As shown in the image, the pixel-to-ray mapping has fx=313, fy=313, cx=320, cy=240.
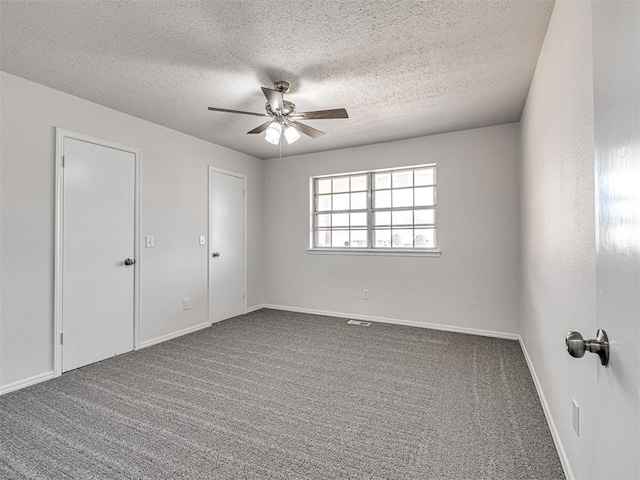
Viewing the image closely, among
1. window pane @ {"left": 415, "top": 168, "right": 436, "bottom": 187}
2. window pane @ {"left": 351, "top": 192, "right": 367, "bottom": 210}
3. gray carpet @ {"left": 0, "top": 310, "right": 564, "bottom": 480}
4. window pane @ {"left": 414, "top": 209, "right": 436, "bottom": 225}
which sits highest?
window pane @ {"left": 415, "top": 168, "right": 436, "bottom": 187}

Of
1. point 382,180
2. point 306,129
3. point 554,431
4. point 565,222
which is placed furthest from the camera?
point 382,180

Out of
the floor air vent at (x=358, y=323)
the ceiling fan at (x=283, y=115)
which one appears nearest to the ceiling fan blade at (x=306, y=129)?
the ceiling fan at (x=283, y=115)

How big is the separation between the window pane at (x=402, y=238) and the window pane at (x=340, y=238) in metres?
0.71

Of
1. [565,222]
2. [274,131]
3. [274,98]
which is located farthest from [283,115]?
[565,222]

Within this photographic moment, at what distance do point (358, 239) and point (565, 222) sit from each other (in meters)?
3.13

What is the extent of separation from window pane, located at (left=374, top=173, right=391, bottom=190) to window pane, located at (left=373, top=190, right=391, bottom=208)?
0.28 feet

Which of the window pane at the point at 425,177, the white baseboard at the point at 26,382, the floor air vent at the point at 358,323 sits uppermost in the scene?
the window pane at the point at 425,177

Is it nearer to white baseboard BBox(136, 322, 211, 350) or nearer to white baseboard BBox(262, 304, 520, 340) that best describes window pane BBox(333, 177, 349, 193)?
white baseboard BBox(262, 304, 520, 340)

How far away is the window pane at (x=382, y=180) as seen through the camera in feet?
14.6

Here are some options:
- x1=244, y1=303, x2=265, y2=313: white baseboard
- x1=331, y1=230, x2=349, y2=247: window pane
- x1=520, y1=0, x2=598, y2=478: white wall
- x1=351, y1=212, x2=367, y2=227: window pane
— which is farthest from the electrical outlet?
x1=244, y1=303, x2=265, y2=313: white baseboard

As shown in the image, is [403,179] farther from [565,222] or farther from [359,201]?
[565,222]

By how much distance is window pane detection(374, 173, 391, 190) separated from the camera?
444 centimetres

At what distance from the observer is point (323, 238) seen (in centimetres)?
495

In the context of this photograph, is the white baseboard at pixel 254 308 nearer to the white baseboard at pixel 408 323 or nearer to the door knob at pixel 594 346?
the white baseboard at pixel 408 323
